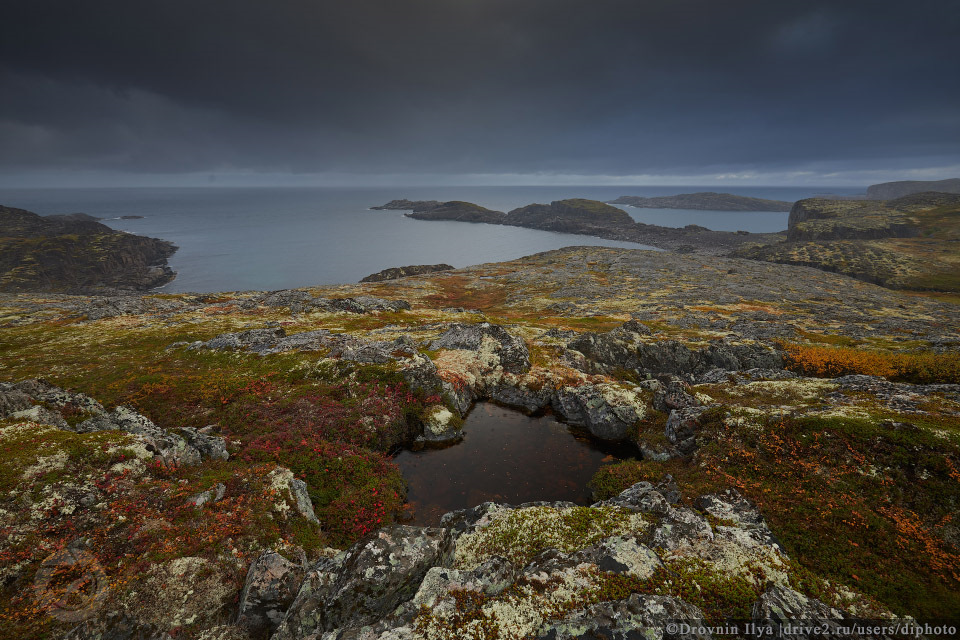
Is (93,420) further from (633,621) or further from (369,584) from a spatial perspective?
(633,621)

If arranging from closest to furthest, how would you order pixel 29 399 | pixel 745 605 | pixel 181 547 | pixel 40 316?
pixel 745 605
pixel 181 547
pixel 29 399
pixel 40 316

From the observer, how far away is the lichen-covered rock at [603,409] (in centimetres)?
3256

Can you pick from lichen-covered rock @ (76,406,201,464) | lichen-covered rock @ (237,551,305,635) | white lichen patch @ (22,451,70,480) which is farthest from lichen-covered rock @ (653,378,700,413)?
white lichen patch @ (22,451,70,480)

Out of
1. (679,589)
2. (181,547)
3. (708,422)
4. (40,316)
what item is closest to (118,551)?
(181,547)

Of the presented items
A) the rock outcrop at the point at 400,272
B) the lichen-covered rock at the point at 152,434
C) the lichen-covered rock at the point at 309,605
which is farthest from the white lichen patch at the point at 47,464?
the rock outcrop at the point at 400,272

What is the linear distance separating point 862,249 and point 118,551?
11379 inches

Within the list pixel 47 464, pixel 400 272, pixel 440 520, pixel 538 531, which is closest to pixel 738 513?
pixel 538 531

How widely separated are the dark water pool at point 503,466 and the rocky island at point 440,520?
5.47ft

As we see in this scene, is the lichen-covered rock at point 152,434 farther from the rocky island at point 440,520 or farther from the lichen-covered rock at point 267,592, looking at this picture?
the lichen-covered rock at point 267,592

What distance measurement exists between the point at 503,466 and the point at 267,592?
18.2 metres

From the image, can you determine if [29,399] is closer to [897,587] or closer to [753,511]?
[753,511]

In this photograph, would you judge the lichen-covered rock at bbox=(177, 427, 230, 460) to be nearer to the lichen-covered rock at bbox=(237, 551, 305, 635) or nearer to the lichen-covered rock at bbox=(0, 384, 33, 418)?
the lichen-covered rock at bbox=(0, 384, 33, 418)

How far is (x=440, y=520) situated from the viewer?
22.4 m

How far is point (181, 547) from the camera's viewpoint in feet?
49.9
